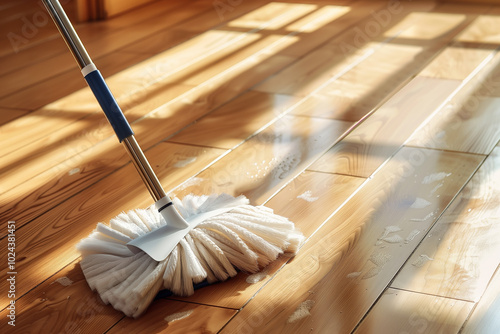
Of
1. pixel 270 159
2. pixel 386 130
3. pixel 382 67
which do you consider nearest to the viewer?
pixel 270 159

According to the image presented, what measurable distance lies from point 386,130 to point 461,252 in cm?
60

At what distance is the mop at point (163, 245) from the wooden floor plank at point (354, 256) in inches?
2.4

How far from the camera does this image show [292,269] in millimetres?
1092

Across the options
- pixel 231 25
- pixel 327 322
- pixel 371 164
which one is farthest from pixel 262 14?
pixel 327 322

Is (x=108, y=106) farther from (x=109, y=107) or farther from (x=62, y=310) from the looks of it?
(x=62, y=310)

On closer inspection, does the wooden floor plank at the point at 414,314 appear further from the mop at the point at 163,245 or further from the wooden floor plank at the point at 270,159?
the wooden floor plank at the point at 270,159

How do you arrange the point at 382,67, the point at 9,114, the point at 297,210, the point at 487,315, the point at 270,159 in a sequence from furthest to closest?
the point at 382,67
the point at 9,114
the point at 270,159
the point at 297,210
the point at 487,315

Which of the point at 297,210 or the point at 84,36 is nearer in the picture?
the point at 297,210

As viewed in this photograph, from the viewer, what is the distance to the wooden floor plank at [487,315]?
914 mm

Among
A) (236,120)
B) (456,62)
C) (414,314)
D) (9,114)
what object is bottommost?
(456,62)

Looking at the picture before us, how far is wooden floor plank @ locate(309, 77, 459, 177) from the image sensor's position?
149 centimetres

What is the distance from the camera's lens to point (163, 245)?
1.06m

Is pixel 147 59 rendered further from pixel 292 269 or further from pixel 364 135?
pixel 292 269

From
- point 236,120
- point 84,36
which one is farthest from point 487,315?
point 84,36
